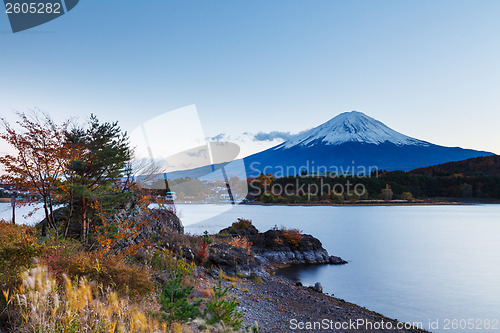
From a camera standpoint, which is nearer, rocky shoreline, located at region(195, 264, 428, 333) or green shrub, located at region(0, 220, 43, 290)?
green shrub, located at region(0, 220, 43, 290)

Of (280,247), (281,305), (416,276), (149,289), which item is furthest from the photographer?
(280,247)

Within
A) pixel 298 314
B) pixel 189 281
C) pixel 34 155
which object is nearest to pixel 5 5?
pixel 34 155

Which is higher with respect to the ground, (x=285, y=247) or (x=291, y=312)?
(x=291, y=312)

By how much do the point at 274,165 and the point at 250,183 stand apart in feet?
325

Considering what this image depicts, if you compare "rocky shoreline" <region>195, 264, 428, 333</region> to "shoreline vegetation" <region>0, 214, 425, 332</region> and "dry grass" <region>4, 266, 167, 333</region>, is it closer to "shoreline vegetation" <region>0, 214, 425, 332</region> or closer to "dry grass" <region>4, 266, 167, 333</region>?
"shoreline vegetation" <region>0, 214, 425, 332</region>

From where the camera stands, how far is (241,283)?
11.1 metres

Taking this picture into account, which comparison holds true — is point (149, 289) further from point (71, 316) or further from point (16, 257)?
point (71, 316)

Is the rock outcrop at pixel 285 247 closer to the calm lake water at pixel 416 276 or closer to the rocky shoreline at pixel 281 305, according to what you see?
the calm lake water at pixel 416 276

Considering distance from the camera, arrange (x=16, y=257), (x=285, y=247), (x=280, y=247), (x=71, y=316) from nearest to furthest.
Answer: (x=71, y=316) → (x=16, y=257) → (x=280, y=247) → (x=285, y=247)

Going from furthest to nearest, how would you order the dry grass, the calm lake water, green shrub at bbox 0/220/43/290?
the calm lake water < green shrub at bbox 0/220/43/290 < the dry grass

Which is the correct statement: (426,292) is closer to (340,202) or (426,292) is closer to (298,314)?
(298,314)

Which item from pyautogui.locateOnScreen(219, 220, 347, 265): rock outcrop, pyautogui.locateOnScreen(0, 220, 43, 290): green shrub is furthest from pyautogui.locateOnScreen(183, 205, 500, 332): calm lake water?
pyautogui.locateOnScreen(0, 220, 43, 290): green shrub

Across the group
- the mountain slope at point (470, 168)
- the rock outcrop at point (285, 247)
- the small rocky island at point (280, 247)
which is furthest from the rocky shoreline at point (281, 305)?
the mountain slope at point (470, 168)

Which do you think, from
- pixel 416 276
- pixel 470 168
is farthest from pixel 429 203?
pixel 416 276
